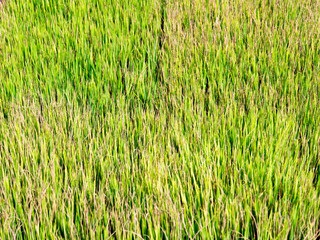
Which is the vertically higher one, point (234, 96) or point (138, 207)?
point (234, 96)

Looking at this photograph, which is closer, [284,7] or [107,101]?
[107,101]

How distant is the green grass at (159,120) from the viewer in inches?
45.6

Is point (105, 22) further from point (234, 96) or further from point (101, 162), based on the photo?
point (101, 162)

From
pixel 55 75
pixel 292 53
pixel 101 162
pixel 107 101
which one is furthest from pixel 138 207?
pixel 292 53

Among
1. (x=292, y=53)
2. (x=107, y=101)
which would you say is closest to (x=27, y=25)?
(x=107, y=101)

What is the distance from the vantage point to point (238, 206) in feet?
3.85

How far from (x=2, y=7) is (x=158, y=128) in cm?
187

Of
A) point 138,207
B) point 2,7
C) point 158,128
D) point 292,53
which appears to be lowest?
point 138,207

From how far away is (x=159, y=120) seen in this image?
1552 mm

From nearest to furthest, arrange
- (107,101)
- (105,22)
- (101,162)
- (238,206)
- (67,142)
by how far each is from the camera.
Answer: (238,206), (101,162), (67,142), (107,101), (105,22)

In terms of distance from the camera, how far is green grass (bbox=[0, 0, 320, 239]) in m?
1.16

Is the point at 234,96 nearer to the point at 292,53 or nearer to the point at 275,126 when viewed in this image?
the point at 275,126

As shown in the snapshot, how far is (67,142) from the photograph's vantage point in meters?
1.47

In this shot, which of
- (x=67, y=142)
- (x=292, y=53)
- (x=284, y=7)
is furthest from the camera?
(x=284, y=7)
